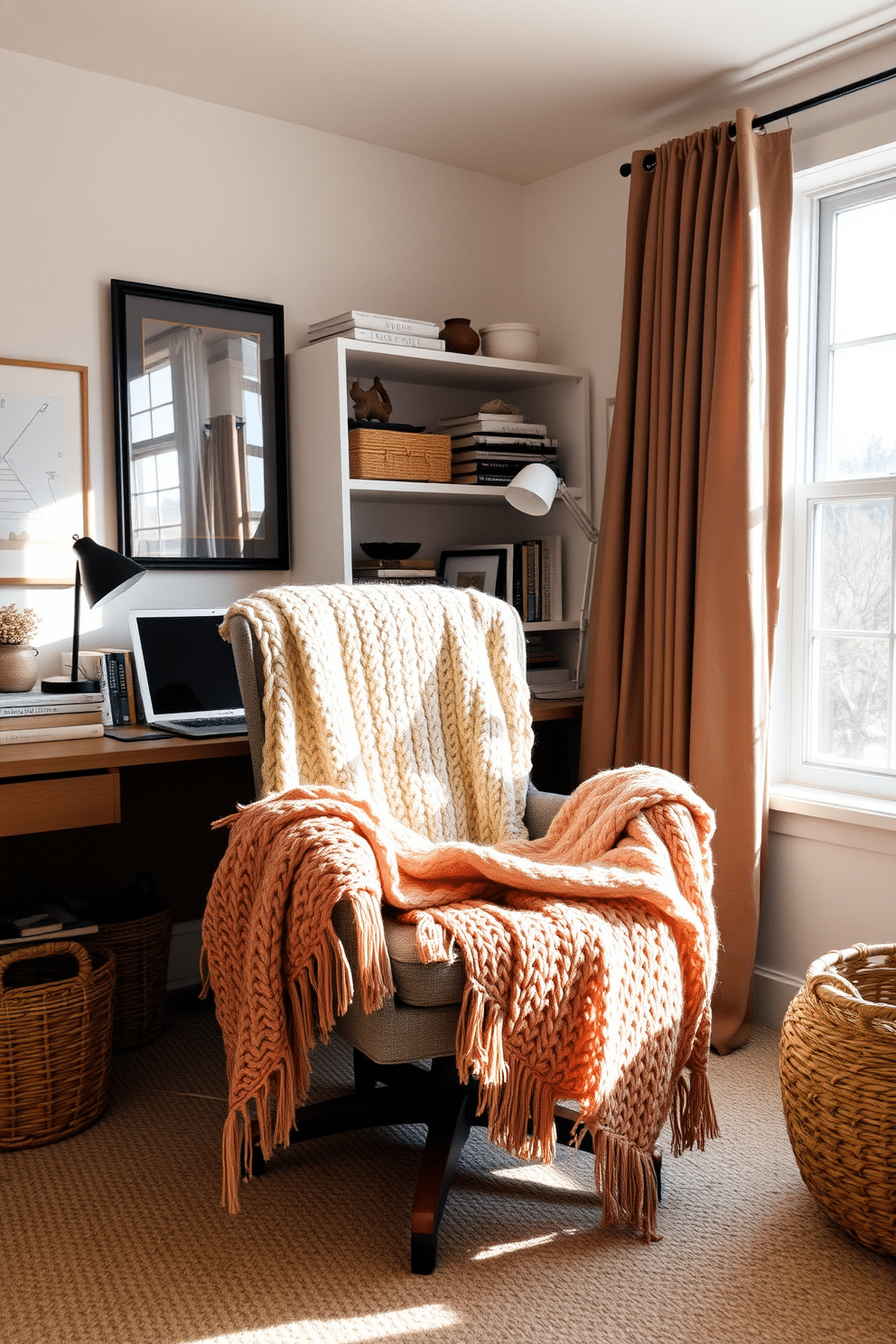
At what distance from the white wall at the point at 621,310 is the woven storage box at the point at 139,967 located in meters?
1.44

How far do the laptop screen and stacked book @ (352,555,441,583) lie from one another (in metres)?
0.44

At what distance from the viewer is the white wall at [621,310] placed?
8.10ft

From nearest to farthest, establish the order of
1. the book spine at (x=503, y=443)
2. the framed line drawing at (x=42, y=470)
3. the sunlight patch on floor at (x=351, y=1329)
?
the sunlight patch on floor at (x=351, y=1329) < the framed line drawing at (x=42, y=470) < the book spine at (x=503, y=443)

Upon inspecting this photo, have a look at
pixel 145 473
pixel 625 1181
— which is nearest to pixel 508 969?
pixel 625 1181

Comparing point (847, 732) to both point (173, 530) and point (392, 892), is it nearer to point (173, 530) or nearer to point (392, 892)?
point (392, 892)

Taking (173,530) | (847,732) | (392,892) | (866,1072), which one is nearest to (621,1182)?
(866,1072)

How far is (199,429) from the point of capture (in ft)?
9.14

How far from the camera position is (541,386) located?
333 cm

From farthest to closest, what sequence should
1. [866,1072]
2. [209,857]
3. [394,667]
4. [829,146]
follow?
[209,857]
[829,146]
[394,667]
[866,1072]

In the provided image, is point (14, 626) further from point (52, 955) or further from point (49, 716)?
point (52, 955)

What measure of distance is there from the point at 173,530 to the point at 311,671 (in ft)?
2.80

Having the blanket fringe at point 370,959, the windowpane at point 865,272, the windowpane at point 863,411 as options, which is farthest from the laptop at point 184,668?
the windowpane at point 865,272

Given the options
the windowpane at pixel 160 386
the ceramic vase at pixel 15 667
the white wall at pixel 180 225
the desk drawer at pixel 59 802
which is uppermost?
the white wall at pixel 180 225

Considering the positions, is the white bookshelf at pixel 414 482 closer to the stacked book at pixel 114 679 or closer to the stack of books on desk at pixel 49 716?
the stacked book at pixel 114 679
